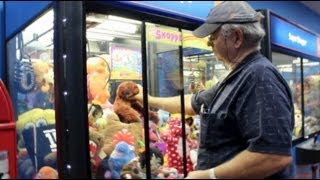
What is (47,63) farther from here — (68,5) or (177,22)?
(177,22)

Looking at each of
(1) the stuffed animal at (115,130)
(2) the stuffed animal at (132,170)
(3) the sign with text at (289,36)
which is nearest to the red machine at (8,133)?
(1) the stuffed animal at (115,130)

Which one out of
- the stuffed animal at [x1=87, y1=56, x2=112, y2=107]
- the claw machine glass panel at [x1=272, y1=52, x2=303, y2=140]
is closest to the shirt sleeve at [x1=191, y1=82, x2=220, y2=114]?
the stuffed animal at [x1=87, y1=56, x2=112, y2=107]

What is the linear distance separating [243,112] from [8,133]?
800 mm

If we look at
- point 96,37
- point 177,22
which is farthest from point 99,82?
point 177,22

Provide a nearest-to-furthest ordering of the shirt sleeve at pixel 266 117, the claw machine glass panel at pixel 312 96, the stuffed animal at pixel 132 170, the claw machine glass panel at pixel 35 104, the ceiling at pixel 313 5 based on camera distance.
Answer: the shirt sleeve at pixel 266 117, the claw machine glass panel at pixel 35 104, the ceiling at pixel 313 5, the claw machine glass panel at pixel 312 96, the stuffed animal at pixel 132 170

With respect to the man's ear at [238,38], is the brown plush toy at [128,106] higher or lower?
lower

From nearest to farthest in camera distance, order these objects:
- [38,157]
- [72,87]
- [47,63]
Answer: [72,87], [47,63], [38,157]

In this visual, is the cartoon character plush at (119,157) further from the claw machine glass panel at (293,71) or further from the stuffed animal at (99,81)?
the claw machine glass panel at (293,71)

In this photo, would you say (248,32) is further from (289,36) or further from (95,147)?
(289,36)

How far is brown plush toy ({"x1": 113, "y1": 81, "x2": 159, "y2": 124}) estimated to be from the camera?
2213 mm

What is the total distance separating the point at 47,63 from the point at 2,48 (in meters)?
0.48

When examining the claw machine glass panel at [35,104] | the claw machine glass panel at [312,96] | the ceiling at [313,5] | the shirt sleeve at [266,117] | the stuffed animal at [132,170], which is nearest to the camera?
the shirt sleeve at [266,117]

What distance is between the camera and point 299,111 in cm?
233

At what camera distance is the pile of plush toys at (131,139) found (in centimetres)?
214
